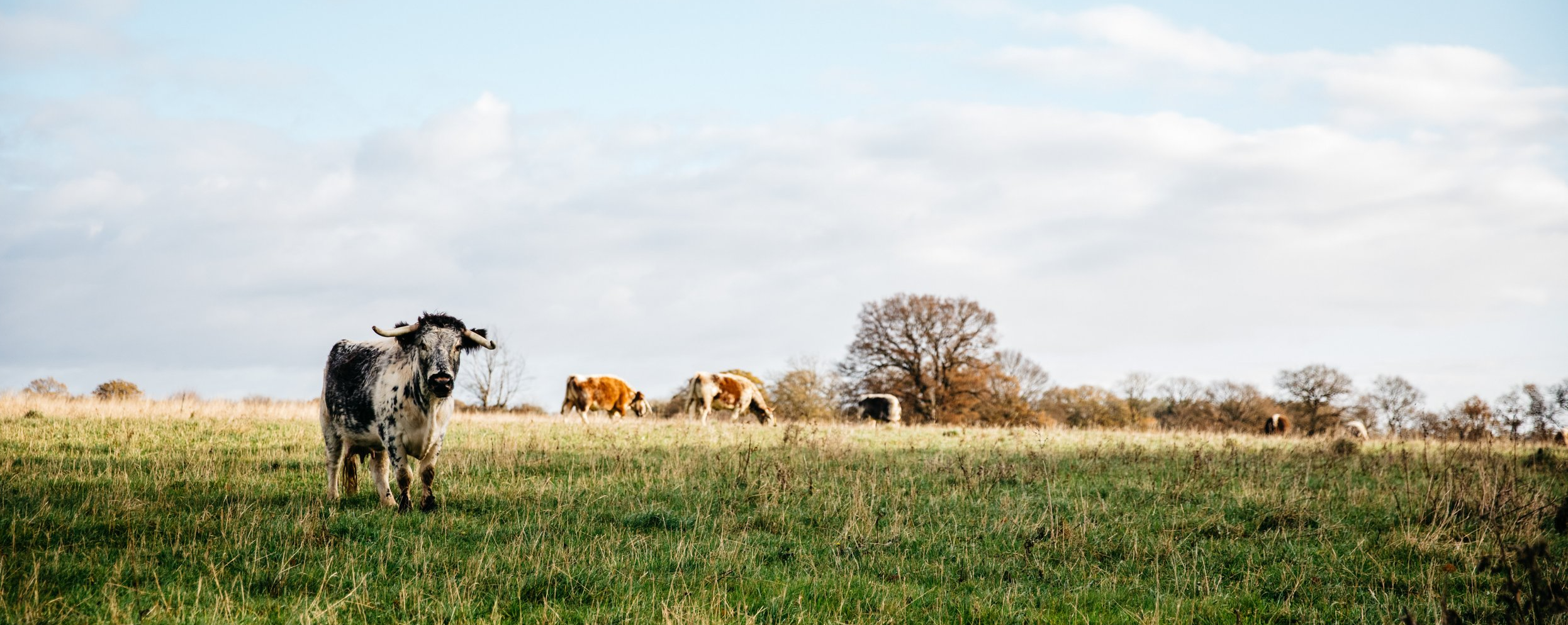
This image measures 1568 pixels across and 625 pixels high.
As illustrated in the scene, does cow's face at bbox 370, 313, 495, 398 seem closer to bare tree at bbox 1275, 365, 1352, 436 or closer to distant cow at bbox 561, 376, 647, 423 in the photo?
distant cow at bbox 561, 376, 647, 423

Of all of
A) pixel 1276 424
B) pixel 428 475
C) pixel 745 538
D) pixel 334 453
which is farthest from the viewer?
pixel 1276 424

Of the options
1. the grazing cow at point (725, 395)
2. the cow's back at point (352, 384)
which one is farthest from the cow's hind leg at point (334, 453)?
the grazing cow at point (725, 395)

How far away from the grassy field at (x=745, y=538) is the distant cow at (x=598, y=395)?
60.6 ft

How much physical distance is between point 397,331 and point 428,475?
1699 mm

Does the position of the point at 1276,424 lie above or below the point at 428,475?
above

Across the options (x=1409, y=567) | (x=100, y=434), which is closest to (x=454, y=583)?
(x=1409, y=567)

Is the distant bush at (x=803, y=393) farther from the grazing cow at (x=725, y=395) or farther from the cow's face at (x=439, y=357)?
the cow's face at (x=439, y=357)

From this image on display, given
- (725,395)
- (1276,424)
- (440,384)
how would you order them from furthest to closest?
1. (1276,424)
2. (725,395)
3. (440,384)

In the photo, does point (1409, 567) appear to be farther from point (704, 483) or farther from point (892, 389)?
point (892, 389)

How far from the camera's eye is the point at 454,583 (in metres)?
6.12

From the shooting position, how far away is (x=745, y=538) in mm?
8219

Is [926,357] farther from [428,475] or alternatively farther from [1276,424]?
[428,475]

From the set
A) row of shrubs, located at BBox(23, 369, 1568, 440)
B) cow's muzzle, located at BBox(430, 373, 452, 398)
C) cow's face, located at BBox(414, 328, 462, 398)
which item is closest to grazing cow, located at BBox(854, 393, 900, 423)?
row of shrubs, located at BBox(23, 369, 1568, 440)

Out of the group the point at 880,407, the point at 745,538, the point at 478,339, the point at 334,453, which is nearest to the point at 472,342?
the point at 478,339
